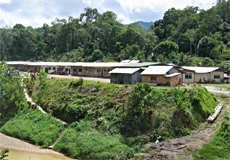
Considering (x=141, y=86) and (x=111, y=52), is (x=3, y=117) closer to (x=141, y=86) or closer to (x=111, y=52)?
(x=141, y=86)

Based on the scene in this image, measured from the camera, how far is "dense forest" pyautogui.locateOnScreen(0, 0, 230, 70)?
47.5m

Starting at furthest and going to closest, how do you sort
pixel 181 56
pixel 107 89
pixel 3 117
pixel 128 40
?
pixel 128 40 < pixel 181 56 < pixel 3 117 < pixel 107 89

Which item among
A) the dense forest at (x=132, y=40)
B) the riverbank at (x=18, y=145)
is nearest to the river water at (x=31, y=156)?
the riverbank at (x=18, y=145)

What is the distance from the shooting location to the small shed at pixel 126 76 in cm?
2618

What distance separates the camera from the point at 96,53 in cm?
5566

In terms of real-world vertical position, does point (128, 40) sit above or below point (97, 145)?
above

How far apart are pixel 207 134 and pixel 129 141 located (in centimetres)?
546

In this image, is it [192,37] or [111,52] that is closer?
[192,37]

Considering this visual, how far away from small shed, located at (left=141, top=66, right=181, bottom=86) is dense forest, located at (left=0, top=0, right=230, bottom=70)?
15.4 m

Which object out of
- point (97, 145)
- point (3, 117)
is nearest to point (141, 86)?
point (97, 145)

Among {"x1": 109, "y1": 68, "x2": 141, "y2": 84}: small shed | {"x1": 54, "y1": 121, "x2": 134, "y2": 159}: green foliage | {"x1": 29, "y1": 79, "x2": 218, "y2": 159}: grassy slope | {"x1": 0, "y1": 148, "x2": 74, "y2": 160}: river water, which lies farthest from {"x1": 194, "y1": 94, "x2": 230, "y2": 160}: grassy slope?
{"x1": 109, "y1": 68, "x2": 141, "y2": 84}: small shed

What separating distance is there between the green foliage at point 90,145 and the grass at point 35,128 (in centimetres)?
119

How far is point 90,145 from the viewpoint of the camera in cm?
1680

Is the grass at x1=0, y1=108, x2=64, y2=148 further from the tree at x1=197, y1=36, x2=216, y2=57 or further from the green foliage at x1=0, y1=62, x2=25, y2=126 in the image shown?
the tree at x1=197, y1=36, x2=216, y2=57
